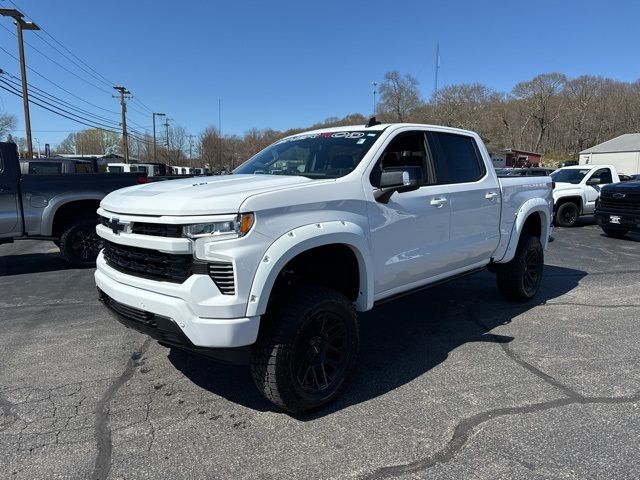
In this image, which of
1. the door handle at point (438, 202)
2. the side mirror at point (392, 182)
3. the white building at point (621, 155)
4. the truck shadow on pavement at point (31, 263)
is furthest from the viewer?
the white building at point (621, 155)

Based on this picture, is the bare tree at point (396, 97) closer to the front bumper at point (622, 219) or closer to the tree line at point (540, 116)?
the tree line at point (540, 116)

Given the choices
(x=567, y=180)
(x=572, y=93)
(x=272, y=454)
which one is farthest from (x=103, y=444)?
(x=572, y=93)

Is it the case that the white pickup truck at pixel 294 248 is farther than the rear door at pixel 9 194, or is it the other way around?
the rear door at pixel 9 194

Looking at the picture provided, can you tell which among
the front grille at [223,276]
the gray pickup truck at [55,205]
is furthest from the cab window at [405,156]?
the gray pickup truck at [55,205]

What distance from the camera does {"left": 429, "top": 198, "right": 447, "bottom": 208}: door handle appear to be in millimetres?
4218

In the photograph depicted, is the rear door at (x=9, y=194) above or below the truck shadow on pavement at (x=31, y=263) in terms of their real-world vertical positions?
above

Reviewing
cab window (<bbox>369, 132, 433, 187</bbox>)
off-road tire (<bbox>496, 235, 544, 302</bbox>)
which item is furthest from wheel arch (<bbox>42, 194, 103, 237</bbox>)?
off-road tire (<bbox>496, 235, 544, 302</bbox>)

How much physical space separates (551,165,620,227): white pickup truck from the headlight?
44.5 feet

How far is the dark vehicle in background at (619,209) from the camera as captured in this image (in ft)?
36.2

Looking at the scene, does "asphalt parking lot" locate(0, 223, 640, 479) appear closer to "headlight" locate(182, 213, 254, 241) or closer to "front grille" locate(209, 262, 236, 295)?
"front grille" locate(209, 262, 236, 295)

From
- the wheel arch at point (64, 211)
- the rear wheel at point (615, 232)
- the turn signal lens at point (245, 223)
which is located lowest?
the rear wheel at point (615, 232)

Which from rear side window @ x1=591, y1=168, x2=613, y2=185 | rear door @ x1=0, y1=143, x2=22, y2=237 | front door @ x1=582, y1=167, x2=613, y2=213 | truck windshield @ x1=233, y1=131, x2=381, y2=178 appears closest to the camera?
truck windshield @ x1=233, y1=131, x2=381, y2=178

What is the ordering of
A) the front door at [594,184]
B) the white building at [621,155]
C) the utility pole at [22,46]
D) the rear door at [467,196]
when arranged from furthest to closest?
the white building at [621,155], the utility pole at [22,46], the front door at [594,184], the rear door at [467,196]

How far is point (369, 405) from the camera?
3418 millimetres
